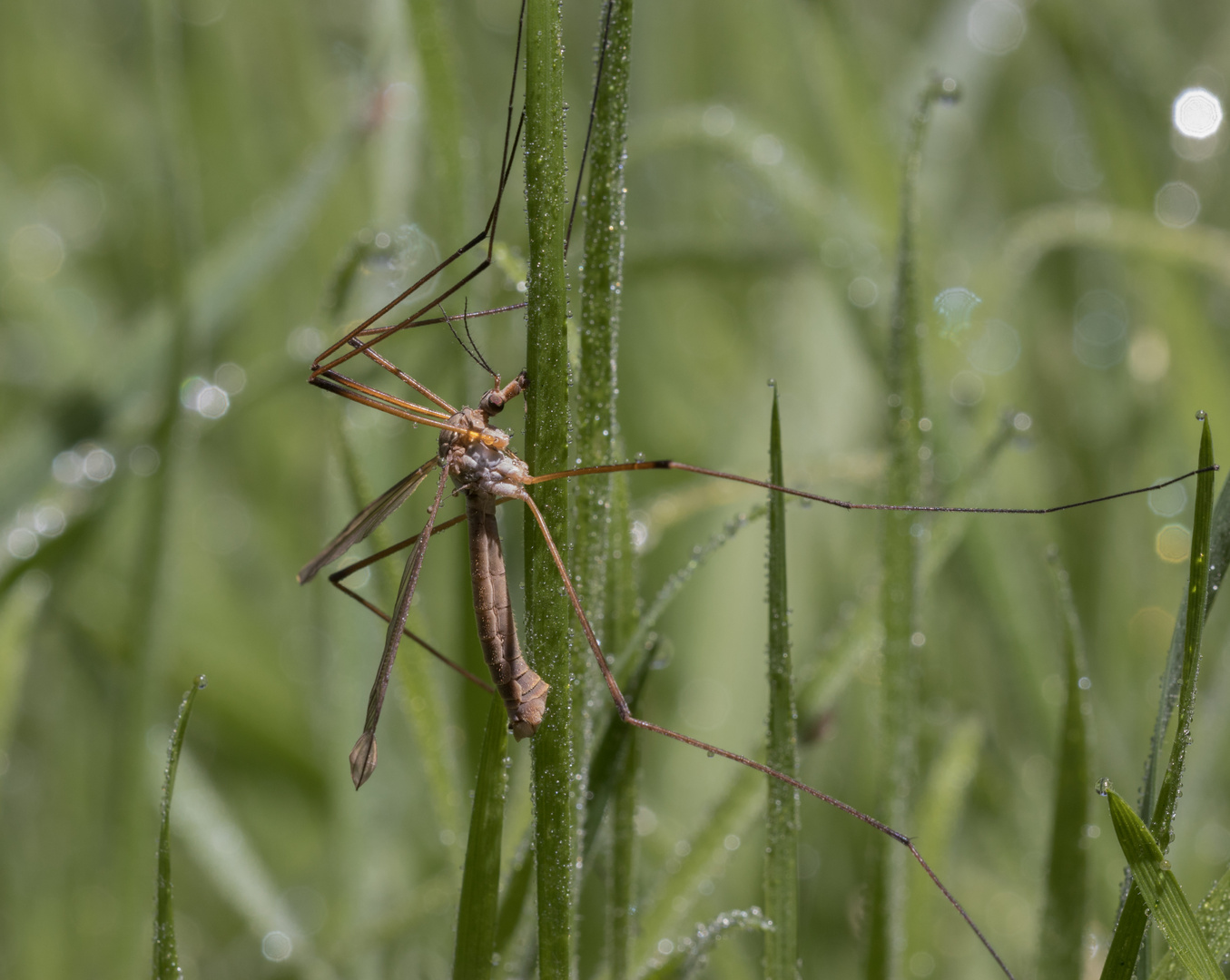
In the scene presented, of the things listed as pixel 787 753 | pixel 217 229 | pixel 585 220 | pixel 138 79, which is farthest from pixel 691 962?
pixel 138 79

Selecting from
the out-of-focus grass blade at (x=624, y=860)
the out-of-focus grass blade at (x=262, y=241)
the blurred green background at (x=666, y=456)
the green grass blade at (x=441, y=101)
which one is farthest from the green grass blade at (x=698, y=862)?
the out-of-focus grass blade at (x=262, y=241)

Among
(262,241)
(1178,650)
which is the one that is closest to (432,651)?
(1178,650)

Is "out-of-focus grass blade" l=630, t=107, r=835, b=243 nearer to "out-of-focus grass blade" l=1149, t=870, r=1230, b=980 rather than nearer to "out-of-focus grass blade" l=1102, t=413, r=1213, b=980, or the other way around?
"out-of-focus grass blade" l=1102, t=413, r=1213, b=980

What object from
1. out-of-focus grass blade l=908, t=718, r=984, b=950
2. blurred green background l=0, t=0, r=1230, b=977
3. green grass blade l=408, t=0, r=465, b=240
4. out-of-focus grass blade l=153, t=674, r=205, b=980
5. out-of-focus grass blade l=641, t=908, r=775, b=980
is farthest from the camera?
blurred green background l=0, t=0, r=1230, b=977

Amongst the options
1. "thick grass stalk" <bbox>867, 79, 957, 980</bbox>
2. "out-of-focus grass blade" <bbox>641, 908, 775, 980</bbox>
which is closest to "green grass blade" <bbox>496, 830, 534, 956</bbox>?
"out-of-focus grass blade" <bbox>641, 908, 775, 980</bbox>

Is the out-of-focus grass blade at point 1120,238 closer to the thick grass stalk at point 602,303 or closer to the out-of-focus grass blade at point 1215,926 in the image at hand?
the thick grass stalk at point 602,303

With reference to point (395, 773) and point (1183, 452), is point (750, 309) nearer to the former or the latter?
point (1183, 452)
